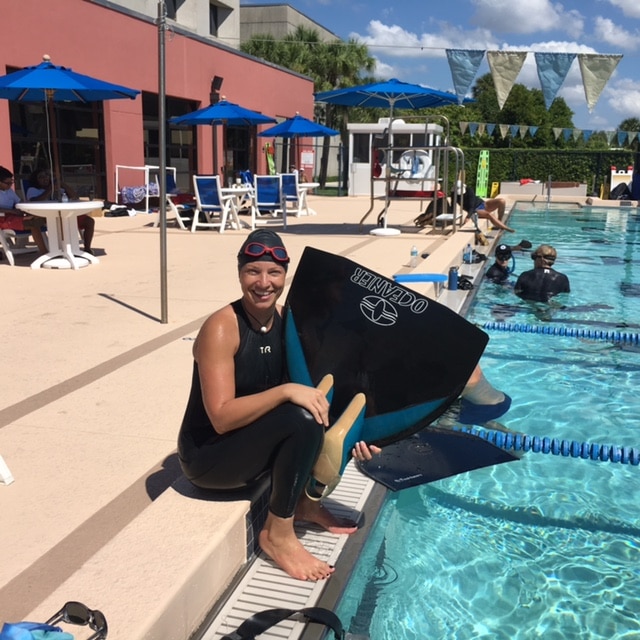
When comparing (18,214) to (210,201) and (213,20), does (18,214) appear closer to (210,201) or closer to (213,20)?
(210,201)

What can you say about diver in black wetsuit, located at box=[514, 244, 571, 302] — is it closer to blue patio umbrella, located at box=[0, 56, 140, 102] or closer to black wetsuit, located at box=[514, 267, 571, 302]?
black wetsuit, located at box=[514, 267, 571, 302]

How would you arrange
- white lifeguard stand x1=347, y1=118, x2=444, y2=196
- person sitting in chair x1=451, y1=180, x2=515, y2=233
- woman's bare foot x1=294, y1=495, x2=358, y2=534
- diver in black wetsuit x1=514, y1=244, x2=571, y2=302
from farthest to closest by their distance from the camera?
white lifeguard stand x1=347, y1=118, x2=444, y2=196 < person sitting in chair x1=451, y1=180, x2=515, y2=233 < diver in black wetsuit x1=514, y1=244, x2=571, y2=302 < woman's bare foot x1=294, y1=495, x2=358, y2=534

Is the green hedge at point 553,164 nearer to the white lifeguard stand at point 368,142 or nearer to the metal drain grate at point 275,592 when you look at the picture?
the white lifeguard stand at point 368,142

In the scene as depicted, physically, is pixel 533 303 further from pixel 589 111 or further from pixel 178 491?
pixel 589 111

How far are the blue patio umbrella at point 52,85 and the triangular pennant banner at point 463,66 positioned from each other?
24.7 ft

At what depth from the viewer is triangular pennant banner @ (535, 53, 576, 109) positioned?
13.8 metres

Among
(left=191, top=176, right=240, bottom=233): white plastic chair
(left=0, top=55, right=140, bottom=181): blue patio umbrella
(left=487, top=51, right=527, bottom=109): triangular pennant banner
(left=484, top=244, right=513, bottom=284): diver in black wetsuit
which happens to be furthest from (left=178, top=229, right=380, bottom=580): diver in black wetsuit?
(left=487, top=51, right=527, bottom=109): triangular pennant banner

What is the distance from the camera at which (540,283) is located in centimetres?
795

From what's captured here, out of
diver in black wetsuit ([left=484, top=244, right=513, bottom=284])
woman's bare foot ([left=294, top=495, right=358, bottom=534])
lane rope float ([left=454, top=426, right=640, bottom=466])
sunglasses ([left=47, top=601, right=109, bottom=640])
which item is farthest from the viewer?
diver in black wetsuit ([left=484, top=244, right=513, bottom=284])

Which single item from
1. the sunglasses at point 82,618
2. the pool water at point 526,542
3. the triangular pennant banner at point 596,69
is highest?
the triangular pennant banner at point 596,69

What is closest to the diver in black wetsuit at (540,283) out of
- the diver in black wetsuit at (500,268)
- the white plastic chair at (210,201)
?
the diver in black wetsuit at (500,268)

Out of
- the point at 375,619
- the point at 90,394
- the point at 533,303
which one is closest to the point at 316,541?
the point at 375,619

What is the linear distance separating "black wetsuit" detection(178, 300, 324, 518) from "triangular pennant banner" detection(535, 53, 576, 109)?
43.3 ft

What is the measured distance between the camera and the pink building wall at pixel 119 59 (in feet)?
42.8
